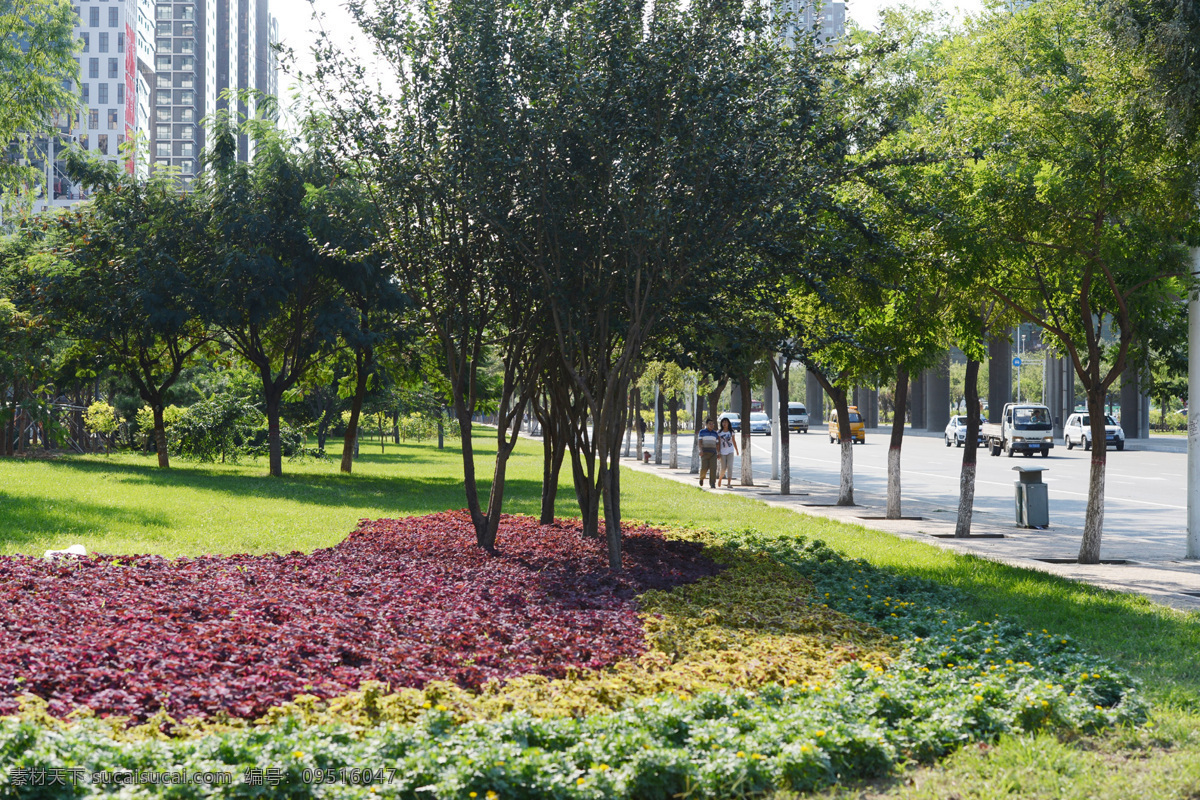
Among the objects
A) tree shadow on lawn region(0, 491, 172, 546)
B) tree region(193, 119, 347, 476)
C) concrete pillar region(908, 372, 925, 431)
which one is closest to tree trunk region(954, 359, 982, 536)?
tree shadow on lawn region(0, 491, 172, 546)

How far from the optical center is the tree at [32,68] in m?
20.1

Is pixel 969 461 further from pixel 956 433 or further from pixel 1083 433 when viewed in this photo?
pixel 956 433

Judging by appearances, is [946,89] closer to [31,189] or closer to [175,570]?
[175,570]

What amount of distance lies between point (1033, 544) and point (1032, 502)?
221 centimetres

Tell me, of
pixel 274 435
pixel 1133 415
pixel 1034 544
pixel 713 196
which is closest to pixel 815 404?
pixel 1133 415

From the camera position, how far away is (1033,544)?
46.0ft

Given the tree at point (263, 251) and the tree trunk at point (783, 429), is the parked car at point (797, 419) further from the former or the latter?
the tree at point (263, 251)

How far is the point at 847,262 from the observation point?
11.0 metres

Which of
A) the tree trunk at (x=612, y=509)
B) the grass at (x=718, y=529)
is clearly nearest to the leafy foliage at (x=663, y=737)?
the grass at (x=718, y=529)

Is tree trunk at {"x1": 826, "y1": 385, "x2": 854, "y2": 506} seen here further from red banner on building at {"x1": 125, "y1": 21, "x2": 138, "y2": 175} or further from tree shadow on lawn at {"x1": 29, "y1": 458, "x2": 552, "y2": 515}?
red banner on building at {"x1": 125, "y1": 21, "x2": 138, "y2": 175}

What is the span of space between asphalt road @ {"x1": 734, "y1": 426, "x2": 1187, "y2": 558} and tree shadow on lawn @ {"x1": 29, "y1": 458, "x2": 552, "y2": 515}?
7458 millimetres

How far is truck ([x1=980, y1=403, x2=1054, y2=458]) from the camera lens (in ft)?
132


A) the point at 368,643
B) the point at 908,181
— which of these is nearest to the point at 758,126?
the point at 908,181

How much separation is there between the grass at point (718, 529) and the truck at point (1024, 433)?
19.5 meters
